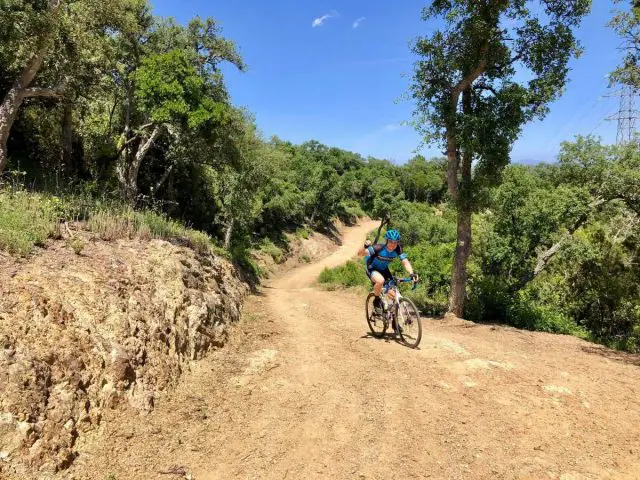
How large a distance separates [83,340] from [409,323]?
5.76m

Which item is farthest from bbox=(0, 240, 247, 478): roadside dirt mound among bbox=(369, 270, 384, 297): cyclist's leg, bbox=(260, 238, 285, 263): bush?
bbox=(260, 238, 285, 263): bush

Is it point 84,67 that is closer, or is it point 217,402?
point 217,402

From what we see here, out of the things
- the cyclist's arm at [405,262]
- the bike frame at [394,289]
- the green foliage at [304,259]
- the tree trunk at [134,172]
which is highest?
the tree trunk at [134,172]

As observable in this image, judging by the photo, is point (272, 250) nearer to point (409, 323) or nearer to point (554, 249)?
point (554, 249)

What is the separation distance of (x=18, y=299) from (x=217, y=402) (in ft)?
9.82

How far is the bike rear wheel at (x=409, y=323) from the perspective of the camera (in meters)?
7.86

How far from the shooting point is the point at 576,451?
477 centimetres

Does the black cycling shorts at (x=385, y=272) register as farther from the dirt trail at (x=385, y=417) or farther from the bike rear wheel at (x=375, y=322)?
the dirt trail at (x=385, y=417)

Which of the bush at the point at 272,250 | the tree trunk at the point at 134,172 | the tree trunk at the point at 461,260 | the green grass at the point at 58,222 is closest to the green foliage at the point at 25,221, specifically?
the green grass at the point at 58,222

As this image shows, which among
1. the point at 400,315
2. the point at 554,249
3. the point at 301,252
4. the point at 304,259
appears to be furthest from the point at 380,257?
the point at 301,252

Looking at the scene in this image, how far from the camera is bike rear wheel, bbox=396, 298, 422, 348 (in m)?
7.86

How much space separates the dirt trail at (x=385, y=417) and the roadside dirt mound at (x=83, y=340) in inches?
12.6

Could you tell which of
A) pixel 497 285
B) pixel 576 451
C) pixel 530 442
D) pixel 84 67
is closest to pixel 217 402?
pixel 530 442

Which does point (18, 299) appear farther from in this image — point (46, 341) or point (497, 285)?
point (497, 285)
